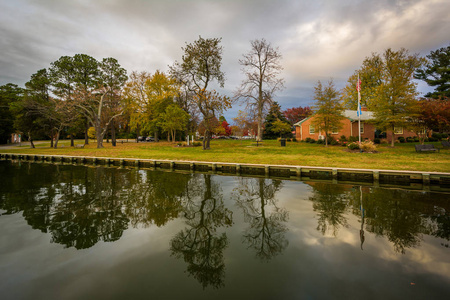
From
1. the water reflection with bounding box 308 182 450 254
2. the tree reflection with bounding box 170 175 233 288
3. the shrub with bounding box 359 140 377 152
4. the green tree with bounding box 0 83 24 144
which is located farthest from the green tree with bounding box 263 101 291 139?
the green tree with bounding box 0 83 24 144

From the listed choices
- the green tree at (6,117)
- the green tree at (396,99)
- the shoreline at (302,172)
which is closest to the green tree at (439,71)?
the green tree at (396,99)

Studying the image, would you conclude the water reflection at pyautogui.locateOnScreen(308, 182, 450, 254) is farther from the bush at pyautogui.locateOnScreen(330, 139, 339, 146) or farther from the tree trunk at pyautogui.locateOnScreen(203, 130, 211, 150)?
the bush at pyautogui.locateOnScreen(330, 139, 339, 146)

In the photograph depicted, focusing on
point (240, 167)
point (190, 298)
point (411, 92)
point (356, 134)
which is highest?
point (411, 92)

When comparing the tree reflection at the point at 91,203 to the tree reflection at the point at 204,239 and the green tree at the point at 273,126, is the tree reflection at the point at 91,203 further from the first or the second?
the green tree at the point at 273,126

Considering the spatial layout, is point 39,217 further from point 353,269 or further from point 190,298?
point 353,269

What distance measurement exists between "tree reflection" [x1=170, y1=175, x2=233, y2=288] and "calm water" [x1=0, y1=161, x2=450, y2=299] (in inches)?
1.3

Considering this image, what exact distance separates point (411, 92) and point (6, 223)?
34.7 meters

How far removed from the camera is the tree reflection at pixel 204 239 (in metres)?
4.69

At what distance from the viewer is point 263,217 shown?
25.4 ft

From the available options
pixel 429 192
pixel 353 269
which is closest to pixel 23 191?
pixel 353 269

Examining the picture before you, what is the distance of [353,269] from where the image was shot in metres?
4.60

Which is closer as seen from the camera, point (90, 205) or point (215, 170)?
point (90, 205)

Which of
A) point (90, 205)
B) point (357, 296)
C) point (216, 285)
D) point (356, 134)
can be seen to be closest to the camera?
point (357, 296)

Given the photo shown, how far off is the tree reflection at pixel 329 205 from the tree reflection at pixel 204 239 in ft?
10.1
